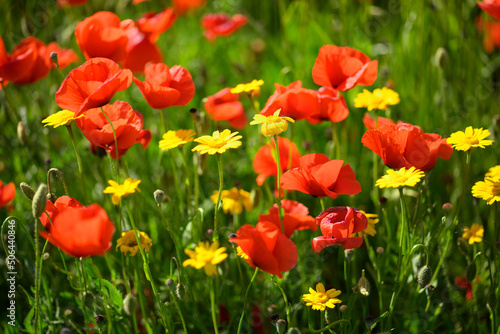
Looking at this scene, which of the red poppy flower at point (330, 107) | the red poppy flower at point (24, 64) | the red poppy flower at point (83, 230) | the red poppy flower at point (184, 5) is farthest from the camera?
the red poppy flower at point (184, 5)

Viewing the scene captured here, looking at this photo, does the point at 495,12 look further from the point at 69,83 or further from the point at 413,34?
the point at 69,83

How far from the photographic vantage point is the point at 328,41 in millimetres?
1849

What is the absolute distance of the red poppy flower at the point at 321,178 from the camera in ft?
3.11

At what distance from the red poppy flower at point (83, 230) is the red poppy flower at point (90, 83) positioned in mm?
271

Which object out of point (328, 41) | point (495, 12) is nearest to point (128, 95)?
point (328, 41)

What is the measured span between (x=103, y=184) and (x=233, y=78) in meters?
0.99

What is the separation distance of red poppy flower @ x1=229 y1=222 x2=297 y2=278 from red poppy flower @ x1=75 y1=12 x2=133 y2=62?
587 mm

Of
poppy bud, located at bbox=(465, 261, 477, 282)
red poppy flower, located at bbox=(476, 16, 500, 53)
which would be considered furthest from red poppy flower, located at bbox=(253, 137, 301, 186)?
red poppy flower, located at bbox=(476, 16, 500, 53)

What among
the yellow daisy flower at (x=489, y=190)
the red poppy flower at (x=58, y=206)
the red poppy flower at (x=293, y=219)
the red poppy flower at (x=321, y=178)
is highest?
the red poppy flower at (x=58, y=206)

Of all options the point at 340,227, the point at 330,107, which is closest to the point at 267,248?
the point at 340,227

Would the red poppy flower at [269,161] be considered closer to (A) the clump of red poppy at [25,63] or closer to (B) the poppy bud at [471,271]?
(B) the poppy bud at [471,271]

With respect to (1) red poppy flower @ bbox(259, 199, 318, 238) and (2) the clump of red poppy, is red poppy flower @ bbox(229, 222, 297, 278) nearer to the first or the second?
(1) red poppy flower @ bbox(259, 199, 318, 238)

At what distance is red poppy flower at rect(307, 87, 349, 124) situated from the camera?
1092 mm

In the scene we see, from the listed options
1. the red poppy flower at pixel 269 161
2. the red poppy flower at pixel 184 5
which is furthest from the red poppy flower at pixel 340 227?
the red poppy flower at pixel 184 5
